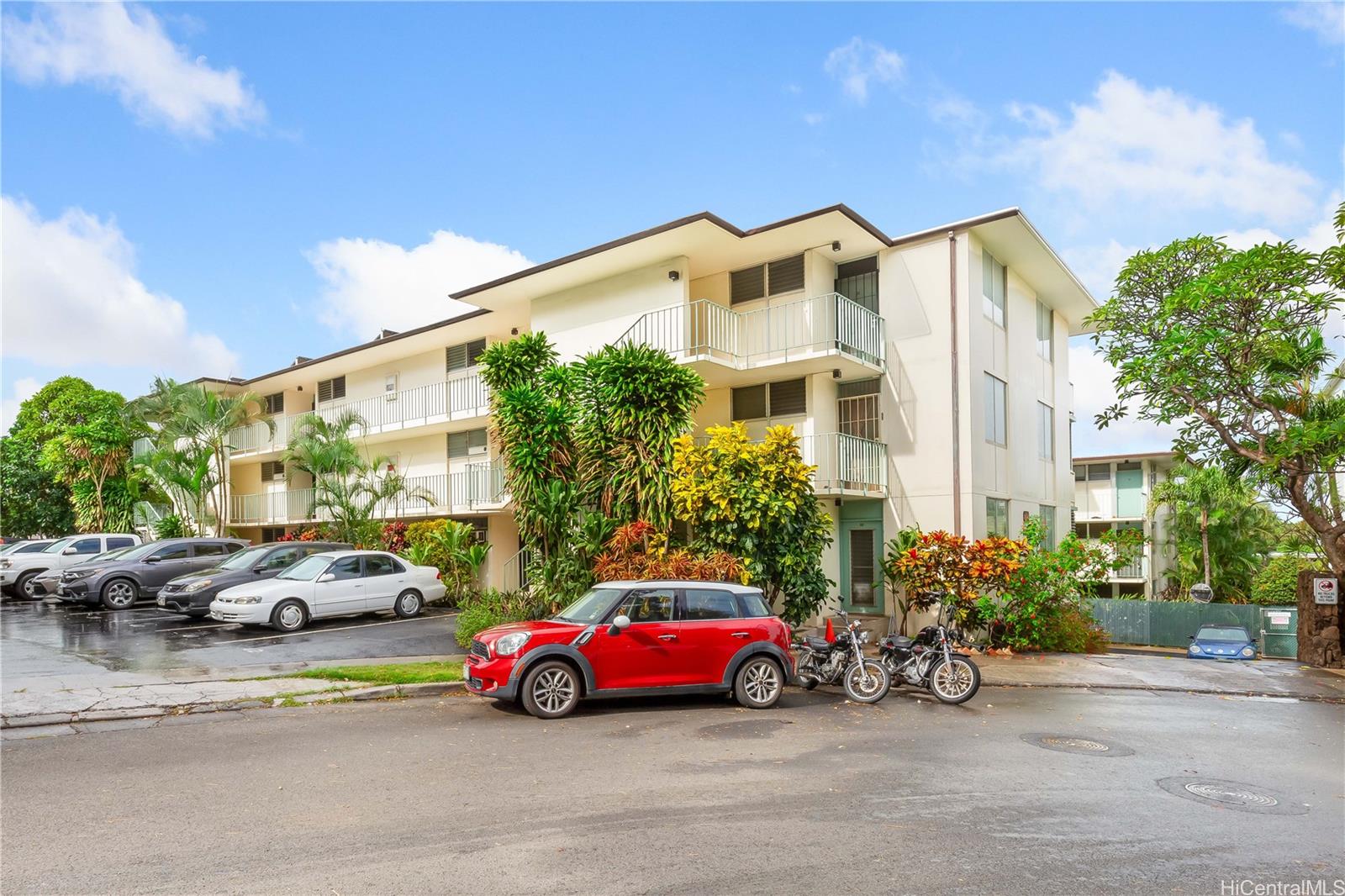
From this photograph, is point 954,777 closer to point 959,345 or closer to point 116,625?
point 959,345

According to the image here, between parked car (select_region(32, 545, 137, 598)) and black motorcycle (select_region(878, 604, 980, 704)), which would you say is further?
parked car (select_region(32, 545, 137, 598))

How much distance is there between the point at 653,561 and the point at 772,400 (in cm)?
634

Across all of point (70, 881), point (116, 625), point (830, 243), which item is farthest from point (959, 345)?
point (116, 625)

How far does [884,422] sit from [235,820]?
16042 mm

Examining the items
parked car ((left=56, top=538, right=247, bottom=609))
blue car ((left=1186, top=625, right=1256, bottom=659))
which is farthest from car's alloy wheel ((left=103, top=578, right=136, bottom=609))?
blue car ((left=1186, top=625, right=1256, bottom=659))

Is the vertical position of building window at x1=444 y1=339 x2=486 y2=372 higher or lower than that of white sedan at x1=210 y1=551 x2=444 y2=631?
higher

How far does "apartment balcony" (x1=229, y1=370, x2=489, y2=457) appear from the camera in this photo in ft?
83.0

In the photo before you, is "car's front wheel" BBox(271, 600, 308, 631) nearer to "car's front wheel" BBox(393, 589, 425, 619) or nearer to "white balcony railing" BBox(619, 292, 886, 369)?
"car's front wheel" BBox(393, 589, 425, 619)

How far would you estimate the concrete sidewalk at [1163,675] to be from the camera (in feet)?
43.4

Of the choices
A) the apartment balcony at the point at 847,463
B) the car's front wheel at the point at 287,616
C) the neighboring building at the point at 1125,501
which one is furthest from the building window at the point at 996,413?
the neighboring building at the point at 1125,501

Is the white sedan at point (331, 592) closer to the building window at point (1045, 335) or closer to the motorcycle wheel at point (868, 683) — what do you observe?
the motorcycle wheel at point (868, 683)

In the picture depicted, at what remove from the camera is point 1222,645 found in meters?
20.3

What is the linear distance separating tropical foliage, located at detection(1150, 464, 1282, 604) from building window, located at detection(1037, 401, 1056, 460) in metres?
8.29

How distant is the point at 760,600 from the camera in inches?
447
